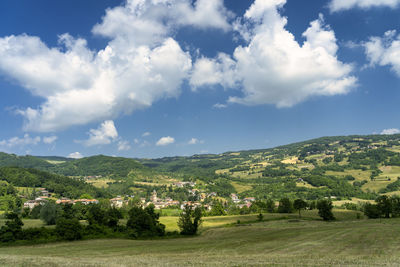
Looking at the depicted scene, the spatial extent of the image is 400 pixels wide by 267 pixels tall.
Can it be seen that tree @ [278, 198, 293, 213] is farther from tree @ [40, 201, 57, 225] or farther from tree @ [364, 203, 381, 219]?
tree @ [40, 201, 57, 225]

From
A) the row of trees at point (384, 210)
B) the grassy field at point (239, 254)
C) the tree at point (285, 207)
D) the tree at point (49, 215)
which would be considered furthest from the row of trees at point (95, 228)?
the tree at point (285, 207)

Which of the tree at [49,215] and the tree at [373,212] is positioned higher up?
the tree at [49,215]

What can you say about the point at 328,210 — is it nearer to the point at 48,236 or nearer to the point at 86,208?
the point at 48,236

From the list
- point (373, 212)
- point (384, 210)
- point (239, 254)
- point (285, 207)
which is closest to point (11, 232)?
Result: point (239, 254)

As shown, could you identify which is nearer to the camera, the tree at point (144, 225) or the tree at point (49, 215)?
the tree at point (144, 225)

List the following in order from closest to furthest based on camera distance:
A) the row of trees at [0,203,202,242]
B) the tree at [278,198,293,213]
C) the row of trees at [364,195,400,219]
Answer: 1. the row of trees at [0,203,202,242]
2. the row of trees at [364,195,400,219]
3. the tree at [278,198,293,213]

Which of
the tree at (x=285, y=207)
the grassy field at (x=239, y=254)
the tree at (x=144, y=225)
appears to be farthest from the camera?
the tree at (x=285, y=207)

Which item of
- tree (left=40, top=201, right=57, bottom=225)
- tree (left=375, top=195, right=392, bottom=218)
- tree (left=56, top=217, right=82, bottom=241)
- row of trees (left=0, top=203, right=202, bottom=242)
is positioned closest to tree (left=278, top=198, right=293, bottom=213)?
tree (left=375, top=195, right=392, bottom=218)

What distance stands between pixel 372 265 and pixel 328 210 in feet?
300

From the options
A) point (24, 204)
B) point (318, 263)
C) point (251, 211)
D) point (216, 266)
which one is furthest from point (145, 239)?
point (24, 204)

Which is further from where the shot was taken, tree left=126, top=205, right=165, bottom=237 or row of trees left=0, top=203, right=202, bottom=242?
tree left=126, top=205, right=165, bottom=237

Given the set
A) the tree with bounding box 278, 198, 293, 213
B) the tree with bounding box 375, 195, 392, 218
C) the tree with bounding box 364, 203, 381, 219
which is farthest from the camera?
the tree with bounding box 278, 198, 293, 213

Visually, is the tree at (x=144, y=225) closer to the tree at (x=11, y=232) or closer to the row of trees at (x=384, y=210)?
the tree at (x=11, y=232)

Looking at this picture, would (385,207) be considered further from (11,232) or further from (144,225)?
(11,232)
